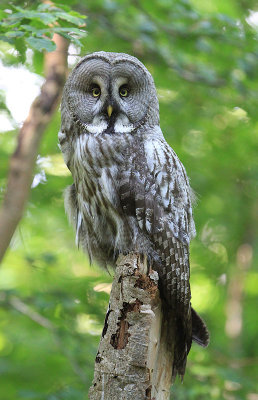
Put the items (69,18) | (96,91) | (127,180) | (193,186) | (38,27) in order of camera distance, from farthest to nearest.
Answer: (193,186) → (96,91) → (127,180) → (38,27) → (69,18)

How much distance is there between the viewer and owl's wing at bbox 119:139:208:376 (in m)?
3.30

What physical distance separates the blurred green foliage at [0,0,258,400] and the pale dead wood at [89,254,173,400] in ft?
5.08

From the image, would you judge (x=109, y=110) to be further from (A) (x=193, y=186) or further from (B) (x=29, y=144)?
(A) (x=193, y=186)

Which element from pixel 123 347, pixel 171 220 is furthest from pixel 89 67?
pixel 123 347

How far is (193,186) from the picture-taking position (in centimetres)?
576

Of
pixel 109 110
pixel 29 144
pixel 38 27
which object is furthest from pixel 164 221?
pixel 29 144

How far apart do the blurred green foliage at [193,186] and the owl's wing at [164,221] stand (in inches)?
35.4

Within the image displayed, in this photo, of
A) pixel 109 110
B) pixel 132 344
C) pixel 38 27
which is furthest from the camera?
pixel 109 110

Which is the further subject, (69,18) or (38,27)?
(38,27)

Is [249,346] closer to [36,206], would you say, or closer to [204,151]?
[204,151]

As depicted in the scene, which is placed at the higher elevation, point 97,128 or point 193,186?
point 97,128

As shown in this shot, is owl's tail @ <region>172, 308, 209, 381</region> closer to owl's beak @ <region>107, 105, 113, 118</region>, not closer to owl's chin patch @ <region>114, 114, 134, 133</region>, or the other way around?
owl's chin patch @ <region>114, 114, 134, 133</region>

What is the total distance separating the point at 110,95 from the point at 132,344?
1.73m

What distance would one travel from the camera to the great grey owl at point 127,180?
3.34 metres
